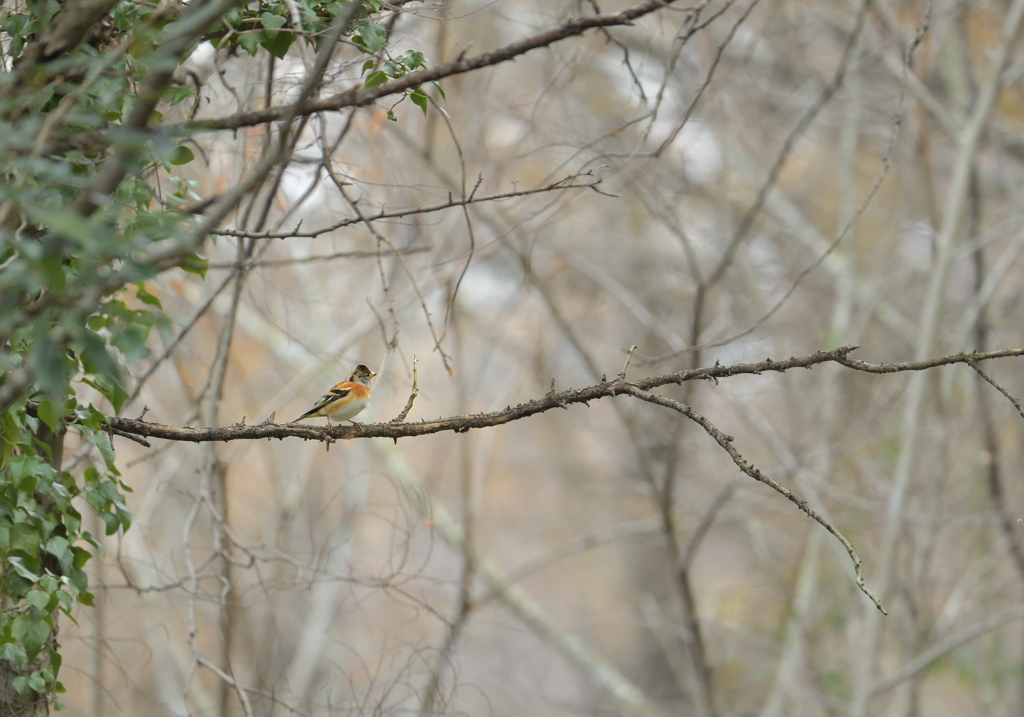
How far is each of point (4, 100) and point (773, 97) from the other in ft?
29.2

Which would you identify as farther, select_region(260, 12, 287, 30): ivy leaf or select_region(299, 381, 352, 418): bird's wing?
select_region(299, 381, 352, 418): bird's wing

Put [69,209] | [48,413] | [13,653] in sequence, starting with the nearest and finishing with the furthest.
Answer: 1. [69,209]
2. [48,413]
3. [13,653]

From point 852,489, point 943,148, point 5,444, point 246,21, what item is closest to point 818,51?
point 943,148

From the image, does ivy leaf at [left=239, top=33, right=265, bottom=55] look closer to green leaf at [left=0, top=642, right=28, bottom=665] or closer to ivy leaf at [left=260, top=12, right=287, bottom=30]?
ivy leaf at [left=260, top=12, right=287, bottom=30]

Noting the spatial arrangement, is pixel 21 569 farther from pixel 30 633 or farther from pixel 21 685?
pixel 21 685

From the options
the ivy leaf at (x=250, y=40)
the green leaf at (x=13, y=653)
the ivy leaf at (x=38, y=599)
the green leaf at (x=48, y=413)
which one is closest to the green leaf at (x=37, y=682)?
the green leaf at (x=13, y=653)

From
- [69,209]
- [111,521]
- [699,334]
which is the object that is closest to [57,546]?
[111,521]

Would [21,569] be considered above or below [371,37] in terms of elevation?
below

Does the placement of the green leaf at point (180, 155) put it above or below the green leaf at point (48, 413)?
above

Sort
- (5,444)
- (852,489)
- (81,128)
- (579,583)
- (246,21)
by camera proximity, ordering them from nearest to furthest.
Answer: (81,128)
(5,444)
(246,21)
(852,489)
(579,583)

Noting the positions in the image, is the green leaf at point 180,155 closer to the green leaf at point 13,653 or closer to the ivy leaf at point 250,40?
the ivy leaf at point 250,40

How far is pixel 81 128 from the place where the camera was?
2154 millimetres

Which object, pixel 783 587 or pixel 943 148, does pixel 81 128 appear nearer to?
pixel 783 587

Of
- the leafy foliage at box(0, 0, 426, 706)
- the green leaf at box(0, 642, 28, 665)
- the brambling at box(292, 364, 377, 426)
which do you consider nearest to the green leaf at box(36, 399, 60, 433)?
the leafy foliage at box(0, 0, 426, 706)
